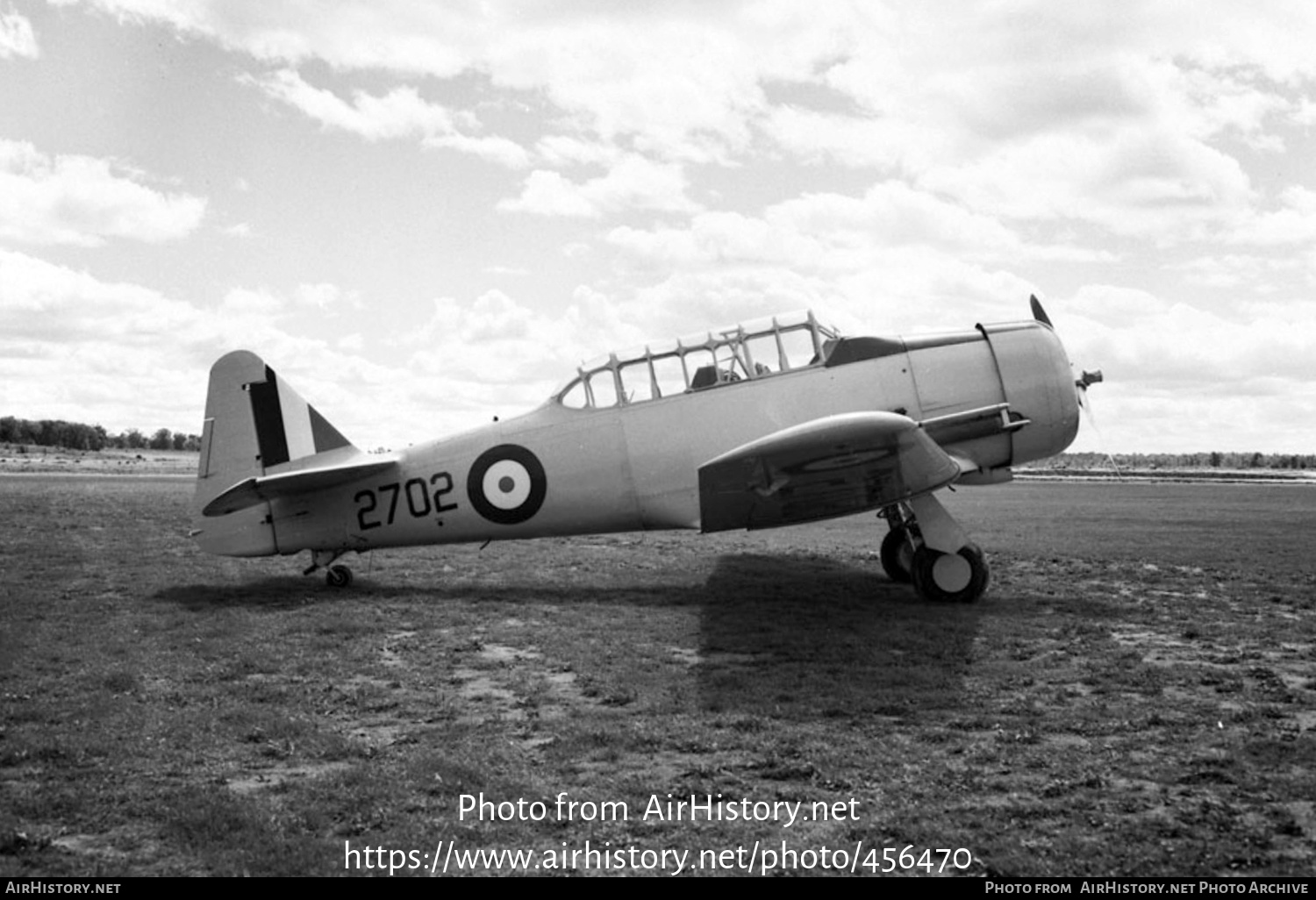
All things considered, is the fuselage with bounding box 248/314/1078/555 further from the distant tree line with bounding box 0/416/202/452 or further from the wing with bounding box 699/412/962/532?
the distant tree line with bounding box 0/416/202/452

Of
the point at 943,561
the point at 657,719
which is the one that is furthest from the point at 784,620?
the point at 657,719

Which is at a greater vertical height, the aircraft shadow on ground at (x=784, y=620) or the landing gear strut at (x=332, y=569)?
the landing gear strut at (x=332, y=569)

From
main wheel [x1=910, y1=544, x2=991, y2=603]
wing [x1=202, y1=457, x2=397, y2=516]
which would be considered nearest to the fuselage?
wing [x1=202, y1=457, x2=397, y2=516]

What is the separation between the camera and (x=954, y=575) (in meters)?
9.99

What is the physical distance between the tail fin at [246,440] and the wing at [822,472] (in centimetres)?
555

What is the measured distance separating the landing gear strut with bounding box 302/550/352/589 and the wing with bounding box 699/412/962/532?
4.87 m

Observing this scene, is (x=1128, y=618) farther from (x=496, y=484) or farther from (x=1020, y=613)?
(x=496, y=484)

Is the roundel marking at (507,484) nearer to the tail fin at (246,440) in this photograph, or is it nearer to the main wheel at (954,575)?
the tail fin at (246,440)

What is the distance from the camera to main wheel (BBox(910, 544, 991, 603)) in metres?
9.95

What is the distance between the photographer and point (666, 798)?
179 inches

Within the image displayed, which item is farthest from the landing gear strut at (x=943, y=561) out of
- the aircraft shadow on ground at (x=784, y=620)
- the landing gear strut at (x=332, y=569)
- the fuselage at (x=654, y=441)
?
the landing gear strut at (x=332, y=569)

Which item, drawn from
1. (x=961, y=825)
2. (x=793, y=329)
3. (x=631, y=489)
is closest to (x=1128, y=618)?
(x=793, y=329)

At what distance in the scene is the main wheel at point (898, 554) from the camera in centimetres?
1167

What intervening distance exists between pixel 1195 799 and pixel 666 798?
2427 mm
